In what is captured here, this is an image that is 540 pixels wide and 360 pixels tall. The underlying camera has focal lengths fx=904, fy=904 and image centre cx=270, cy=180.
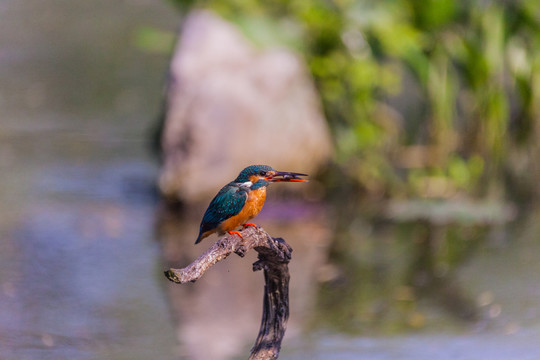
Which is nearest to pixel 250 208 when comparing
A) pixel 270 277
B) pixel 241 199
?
pixel 241 199

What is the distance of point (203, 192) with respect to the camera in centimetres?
631

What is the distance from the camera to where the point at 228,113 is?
6.37m

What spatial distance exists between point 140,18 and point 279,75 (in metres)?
5.80

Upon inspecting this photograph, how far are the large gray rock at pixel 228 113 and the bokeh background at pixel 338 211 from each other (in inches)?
2.5

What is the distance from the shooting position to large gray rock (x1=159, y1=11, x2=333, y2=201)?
633 centimetres

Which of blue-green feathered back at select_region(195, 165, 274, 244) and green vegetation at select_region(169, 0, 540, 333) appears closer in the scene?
blue-green feathered back at select_region(195, 165, 274, 244)

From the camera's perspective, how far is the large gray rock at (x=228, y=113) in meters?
6.33

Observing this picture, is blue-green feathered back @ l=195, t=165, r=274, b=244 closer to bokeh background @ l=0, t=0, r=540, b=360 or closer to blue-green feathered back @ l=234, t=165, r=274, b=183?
blue-green feathered back @ l=234, t=165, r=274, b=183

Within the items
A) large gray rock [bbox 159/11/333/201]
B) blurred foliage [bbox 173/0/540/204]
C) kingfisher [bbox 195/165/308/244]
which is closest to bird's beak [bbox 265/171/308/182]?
kingfisher [bbox 195/165/308/244]

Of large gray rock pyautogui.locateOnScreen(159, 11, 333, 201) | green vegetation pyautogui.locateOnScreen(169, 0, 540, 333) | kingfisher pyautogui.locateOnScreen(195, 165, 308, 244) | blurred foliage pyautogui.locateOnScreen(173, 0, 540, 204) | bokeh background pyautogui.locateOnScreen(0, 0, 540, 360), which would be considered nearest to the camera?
kingfisher pyautogui.locateOnScreen(195, 165, 308, 244)

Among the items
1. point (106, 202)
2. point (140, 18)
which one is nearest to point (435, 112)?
point (106, 202)

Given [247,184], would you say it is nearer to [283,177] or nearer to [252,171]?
[252,171]

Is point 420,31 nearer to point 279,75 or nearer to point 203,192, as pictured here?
point 279,75

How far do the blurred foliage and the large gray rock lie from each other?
22 centimetres
